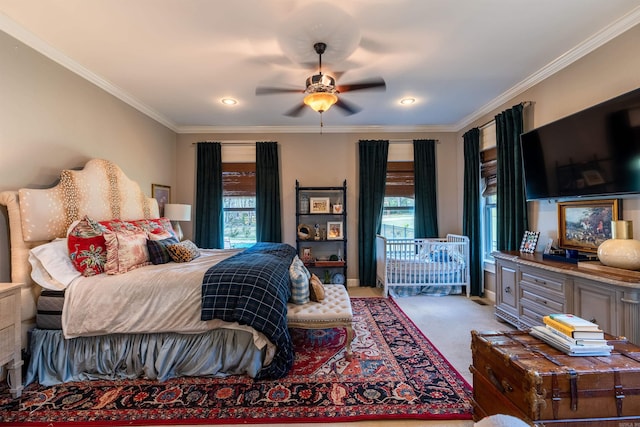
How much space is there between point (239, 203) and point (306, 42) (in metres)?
3.34

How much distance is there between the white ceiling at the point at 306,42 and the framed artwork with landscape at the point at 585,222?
4.59 feet

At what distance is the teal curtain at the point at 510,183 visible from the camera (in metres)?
3.27

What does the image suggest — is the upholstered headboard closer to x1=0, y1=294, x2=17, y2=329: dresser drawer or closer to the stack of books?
x1=0, y1=294, x2=17, y2=329: dresser drawer

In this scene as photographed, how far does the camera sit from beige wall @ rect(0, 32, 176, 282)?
2.19 m

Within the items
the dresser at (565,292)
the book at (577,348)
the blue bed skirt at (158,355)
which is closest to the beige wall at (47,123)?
the blue bed skirt at (158,355)

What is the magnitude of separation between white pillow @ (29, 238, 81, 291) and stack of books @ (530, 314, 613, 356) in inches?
131

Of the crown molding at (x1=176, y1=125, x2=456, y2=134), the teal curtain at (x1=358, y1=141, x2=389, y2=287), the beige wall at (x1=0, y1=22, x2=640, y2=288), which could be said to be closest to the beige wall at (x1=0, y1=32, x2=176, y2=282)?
the beige wall at (x1=0, y1=22, x2=640, y2=288)

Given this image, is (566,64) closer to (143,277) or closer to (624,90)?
(624,90)

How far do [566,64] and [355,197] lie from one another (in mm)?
3048

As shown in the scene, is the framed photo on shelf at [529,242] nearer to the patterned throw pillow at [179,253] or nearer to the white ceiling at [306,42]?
the white ceiling at [306,42]

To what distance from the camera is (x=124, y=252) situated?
244 cm

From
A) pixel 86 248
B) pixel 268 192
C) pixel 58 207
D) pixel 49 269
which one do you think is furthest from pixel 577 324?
pixel 268 192

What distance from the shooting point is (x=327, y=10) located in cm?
178

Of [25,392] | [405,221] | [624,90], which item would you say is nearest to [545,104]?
[624,90]
